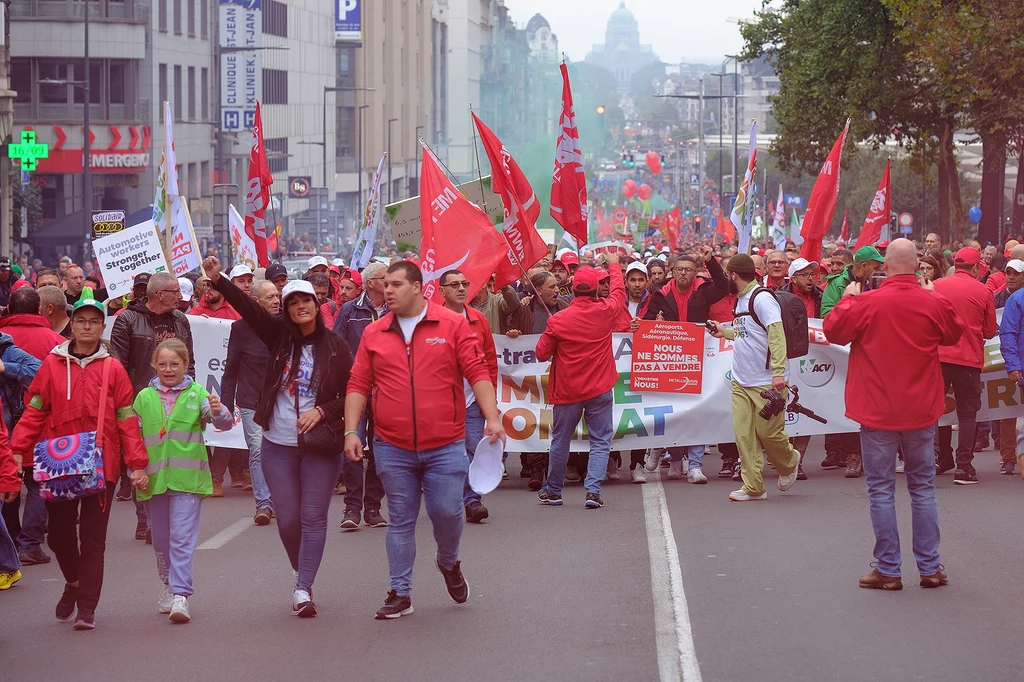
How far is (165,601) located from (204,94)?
58.9 meters

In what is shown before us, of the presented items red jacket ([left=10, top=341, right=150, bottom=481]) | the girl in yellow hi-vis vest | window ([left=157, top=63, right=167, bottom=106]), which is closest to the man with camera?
the girl in yellow hi-vis vest

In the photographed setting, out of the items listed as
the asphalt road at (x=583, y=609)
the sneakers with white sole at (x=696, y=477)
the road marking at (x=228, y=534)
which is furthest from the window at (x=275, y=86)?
the asphalt road at (x=583, y=609)

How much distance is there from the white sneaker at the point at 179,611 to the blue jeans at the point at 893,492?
3.57 metres

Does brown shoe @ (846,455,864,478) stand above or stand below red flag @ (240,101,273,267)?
below

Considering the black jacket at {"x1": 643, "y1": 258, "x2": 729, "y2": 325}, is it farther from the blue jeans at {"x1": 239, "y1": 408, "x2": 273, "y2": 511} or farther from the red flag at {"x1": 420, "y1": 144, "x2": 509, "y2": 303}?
the blue jeans at {"x1": 239, "y1": 408, "x2": 273, "y2": 511}

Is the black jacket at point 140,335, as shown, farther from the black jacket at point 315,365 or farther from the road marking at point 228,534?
the black jacket at point 315,365

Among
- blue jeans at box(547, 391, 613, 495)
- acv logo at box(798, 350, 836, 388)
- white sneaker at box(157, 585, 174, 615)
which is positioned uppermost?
acv logo at box(798, 350, 836, 388)

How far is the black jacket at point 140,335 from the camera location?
10516mm

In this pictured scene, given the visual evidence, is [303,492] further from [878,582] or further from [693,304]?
[693,304]

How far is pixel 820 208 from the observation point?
18172mm

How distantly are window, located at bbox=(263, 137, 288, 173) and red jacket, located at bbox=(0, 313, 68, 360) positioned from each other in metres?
66.7

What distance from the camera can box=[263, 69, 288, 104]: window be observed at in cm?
8075

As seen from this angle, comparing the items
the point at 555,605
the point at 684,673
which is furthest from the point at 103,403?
the point at 684,673

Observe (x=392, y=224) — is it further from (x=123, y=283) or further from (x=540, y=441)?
(x=540, y=441)
